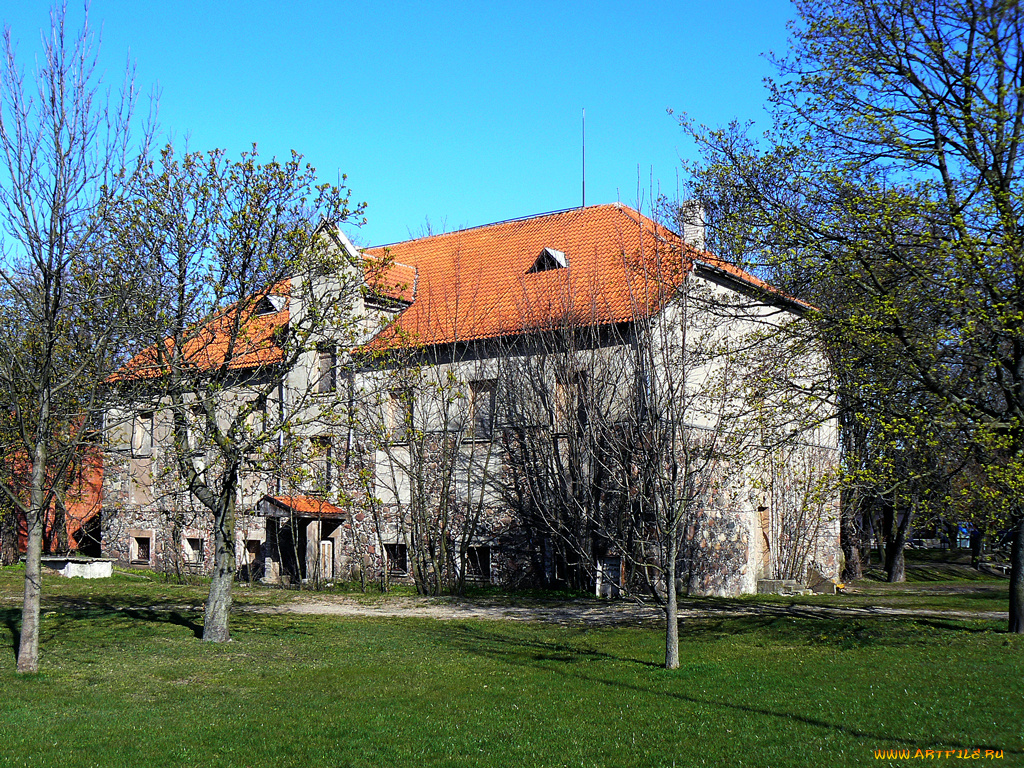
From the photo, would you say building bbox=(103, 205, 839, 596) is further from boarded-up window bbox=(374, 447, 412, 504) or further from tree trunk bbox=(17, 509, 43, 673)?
tree trunk bbox=(17, 509, 43, 673)

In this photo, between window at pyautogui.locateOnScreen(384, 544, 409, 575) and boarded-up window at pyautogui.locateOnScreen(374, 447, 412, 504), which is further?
window at pyautogui.locateOnScreen(384, 544, 409, 575)

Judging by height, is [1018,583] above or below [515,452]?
below

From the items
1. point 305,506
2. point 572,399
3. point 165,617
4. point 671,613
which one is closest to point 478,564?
point 305,506

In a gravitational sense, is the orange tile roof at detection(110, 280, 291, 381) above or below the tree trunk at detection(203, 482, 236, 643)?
above

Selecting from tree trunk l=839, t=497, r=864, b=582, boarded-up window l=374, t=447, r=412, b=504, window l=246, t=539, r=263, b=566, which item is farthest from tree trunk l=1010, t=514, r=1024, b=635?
window l=246, t=539, r=263, b=566

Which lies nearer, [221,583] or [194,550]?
[221,583]

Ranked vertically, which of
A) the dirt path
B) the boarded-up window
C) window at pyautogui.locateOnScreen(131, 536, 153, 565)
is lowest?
the dirt path

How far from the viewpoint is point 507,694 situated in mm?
10305

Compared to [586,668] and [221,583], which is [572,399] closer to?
[221,583]

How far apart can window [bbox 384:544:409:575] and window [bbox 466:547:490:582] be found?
1.85 meters

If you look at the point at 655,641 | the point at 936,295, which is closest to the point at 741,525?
the point at 655,641

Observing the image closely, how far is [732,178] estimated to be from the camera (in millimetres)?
15445

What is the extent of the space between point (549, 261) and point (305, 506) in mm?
8778

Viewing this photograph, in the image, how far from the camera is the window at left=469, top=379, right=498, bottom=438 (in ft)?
74.6
